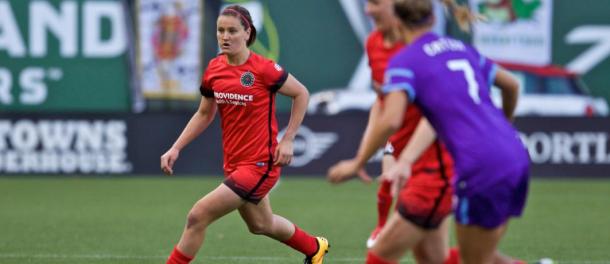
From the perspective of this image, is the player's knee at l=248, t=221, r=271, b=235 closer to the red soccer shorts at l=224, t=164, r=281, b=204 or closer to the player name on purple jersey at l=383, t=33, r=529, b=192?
the red soccer shorts at l=224, t=164, r=281, b=204

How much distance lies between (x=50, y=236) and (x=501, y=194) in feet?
21.0

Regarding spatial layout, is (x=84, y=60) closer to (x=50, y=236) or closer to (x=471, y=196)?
(x=50, y=236)

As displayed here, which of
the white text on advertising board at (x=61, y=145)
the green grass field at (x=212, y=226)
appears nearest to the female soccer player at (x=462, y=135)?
the green grass field at (x=212, y=226)

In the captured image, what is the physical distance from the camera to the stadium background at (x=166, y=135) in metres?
11.2

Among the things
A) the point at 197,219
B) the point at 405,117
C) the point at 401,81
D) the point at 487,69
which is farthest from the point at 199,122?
the point at 401,81

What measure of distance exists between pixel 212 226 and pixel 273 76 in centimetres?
462

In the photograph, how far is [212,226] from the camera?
12.3 m

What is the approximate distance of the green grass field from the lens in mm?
9891

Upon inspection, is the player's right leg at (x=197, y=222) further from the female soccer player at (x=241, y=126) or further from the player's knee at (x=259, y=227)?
the player's knee at (x=259, y=227)

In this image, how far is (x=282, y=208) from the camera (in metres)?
14.3

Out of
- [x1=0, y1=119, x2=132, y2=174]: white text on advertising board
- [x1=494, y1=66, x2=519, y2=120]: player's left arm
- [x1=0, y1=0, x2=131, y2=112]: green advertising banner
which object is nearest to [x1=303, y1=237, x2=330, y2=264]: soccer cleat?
[x1=494, y1=66, x2=519, y2=120]: player's left arm

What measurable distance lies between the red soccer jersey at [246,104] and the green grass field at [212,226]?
1.60 meters

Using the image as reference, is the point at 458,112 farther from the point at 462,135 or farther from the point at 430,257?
the point at 430,257

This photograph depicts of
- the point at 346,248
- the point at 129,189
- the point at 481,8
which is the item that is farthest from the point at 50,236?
the point at 481,8
